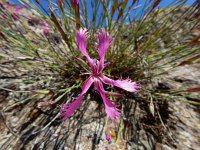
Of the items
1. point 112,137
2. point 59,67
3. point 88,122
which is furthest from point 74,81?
point 112,137

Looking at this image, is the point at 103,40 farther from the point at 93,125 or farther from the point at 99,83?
the point at 93,125

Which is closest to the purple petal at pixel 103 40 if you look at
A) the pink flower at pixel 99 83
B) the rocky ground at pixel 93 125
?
the pink flower at pixel 99 83

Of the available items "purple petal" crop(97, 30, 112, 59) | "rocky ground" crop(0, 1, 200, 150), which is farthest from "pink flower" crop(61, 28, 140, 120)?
"rocky ground" crop(0, 1, 200, 150)

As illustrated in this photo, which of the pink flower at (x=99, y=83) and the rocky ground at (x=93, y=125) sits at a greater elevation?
the pink flower at (x=99, y=83)

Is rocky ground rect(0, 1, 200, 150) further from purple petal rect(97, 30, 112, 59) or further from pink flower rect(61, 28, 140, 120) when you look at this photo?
purple petal rect(97, 30, 112, 59)

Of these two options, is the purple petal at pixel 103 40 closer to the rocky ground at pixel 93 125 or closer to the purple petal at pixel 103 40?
the purple petal at pixel 103 40

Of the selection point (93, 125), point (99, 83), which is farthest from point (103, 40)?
point (93, 125)

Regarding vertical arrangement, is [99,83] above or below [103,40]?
below

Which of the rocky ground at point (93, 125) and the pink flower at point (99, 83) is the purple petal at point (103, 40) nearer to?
the pink flower at point (99, 83)

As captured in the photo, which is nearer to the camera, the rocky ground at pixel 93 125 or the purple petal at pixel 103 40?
the purple petal at pixel 103 40

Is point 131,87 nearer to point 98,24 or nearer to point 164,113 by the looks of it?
point 164,113

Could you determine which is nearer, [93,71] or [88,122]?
[93,71]
